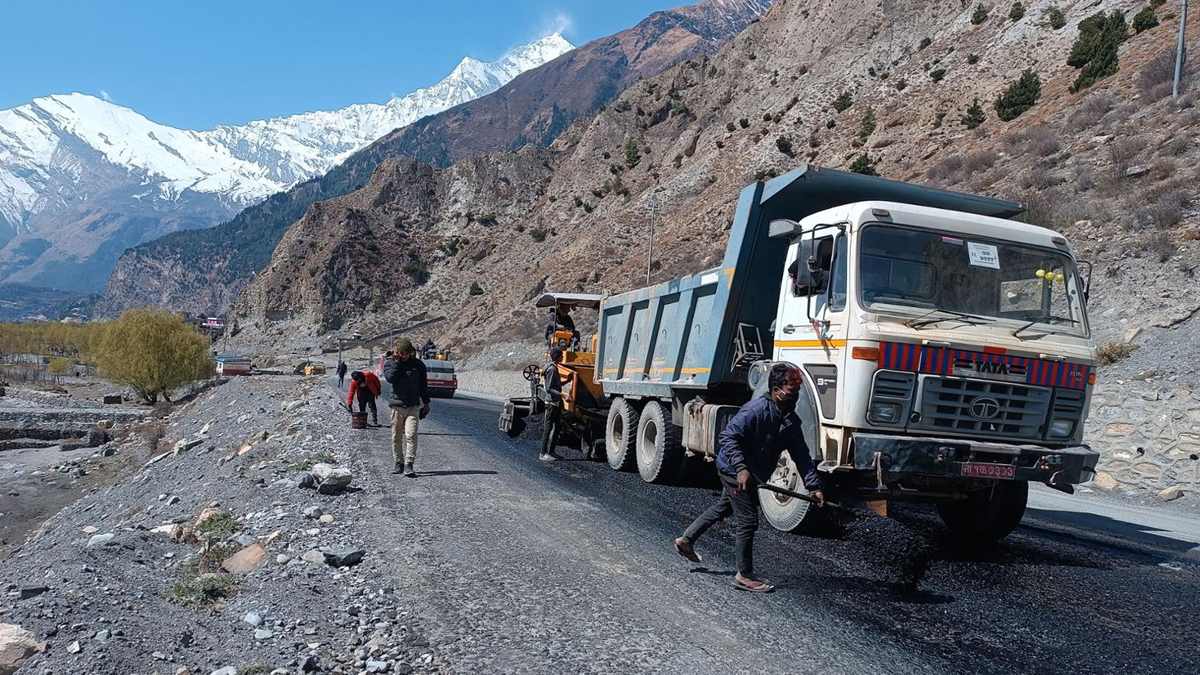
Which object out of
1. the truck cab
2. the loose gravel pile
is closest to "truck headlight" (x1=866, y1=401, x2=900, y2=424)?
the truck cab

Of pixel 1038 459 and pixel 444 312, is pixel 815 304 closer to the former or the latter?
pixel 1038 459

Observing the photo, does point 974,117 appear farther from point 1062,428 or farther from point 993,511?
point 1062,428

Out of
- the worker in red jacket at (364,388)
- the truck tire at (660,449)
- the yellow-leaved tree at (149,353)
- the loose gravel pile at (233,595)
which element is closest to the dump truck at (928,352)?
the truck tire at (660,449)

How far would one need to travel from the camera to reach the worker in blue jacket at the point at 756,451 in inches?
214

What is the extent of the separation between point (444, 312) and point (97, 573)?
7918 centimetres

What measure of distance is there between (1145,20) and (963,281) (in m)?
34.7

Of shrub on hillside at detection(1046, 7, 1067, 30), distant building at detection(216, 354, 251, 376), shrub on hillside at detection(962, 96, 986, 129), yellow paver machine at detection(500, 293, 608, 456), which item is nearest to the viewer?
yellow paver machine at detection(500, 293, 608, 456)

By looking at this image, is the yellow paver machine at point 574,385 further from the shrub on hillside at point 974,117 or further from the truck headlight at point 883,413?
the shrub on hillside at point 974,117

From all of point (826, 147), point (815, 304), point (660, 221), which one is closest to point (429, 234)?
point (660, 221)

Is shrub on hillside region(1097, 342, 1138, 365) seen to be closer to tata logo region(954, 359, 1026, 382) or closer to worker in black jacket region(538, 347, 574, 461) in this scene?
tata logo region(954, 359, 1026, 382)

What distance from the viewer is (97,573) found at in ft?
18.8

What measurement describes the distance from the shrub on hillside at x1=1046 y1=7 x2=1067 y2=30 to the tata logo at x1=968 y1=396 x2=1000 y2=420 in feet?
140

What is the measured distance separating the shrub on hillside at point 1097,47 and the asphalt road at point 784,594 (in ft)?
97.7

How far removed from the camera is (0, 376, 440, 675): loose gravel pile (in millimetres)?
4258
